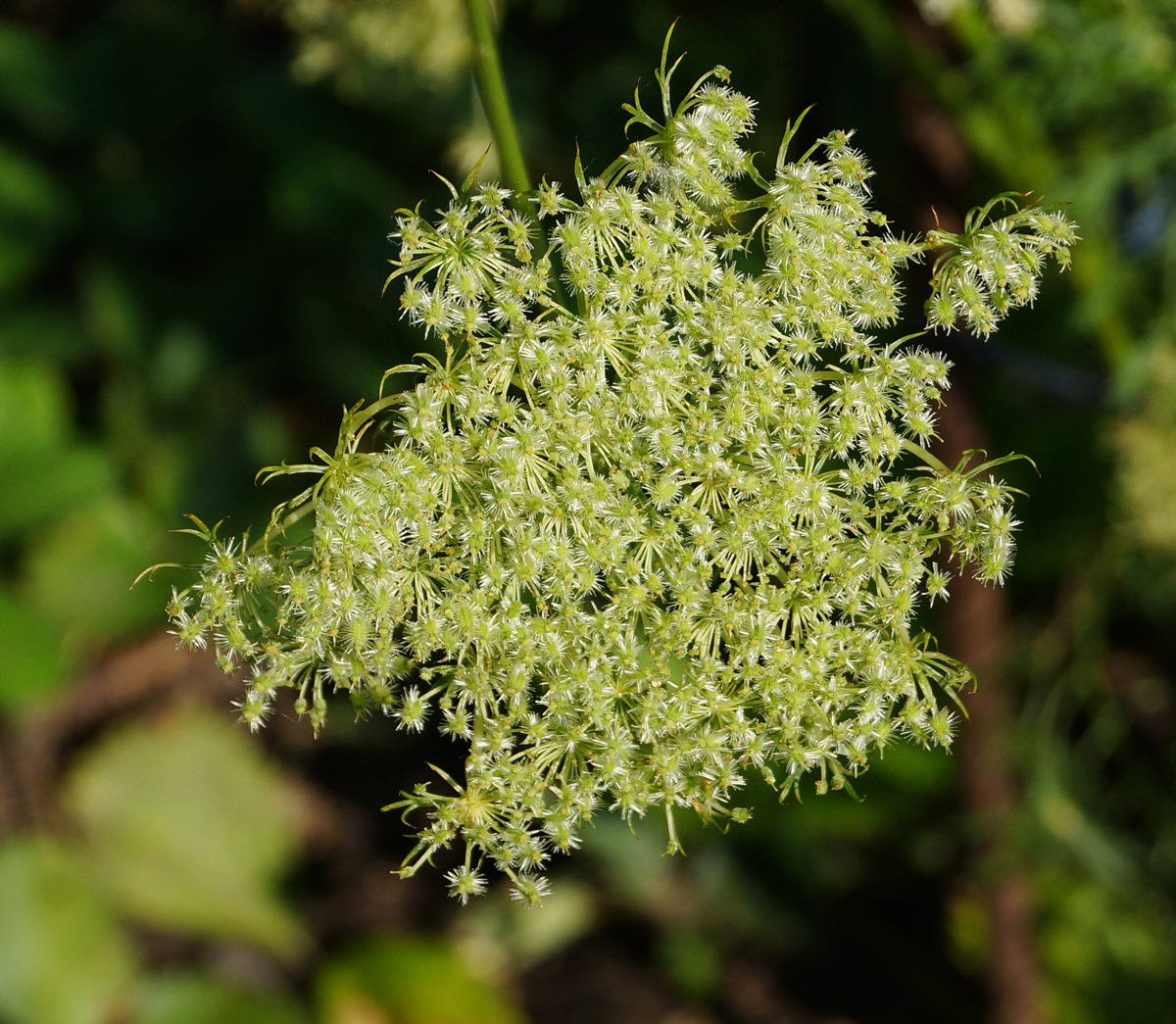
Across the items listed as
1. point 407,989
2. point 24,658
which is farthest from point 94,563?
point 407,989

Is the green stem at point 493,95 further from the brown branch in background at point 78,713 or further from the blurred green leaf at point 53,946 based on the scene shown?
the blurred green leaf at point 53,946

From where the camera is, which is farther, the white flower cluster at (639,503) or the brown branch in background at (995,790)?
the brown branch in background at (995,790)

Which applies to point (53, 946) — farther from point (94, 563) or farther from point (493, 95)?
point (493, 95)

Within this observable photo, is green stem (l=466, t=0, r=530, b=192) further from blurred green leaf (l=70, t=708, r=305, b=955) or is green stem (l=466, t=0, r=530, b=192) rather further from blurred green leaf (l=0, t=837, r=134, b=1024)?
blurred green leaf (l=0, t=837, r=134, b=1024)

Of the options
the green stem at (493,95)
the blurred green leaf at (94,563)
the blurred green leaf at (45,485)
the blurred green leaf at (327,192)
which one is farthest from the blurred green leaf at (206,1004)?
the green stem at (493,95)

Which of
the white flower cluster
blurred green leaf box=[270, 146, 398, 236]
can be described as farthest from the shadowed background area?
the white flower cluster
